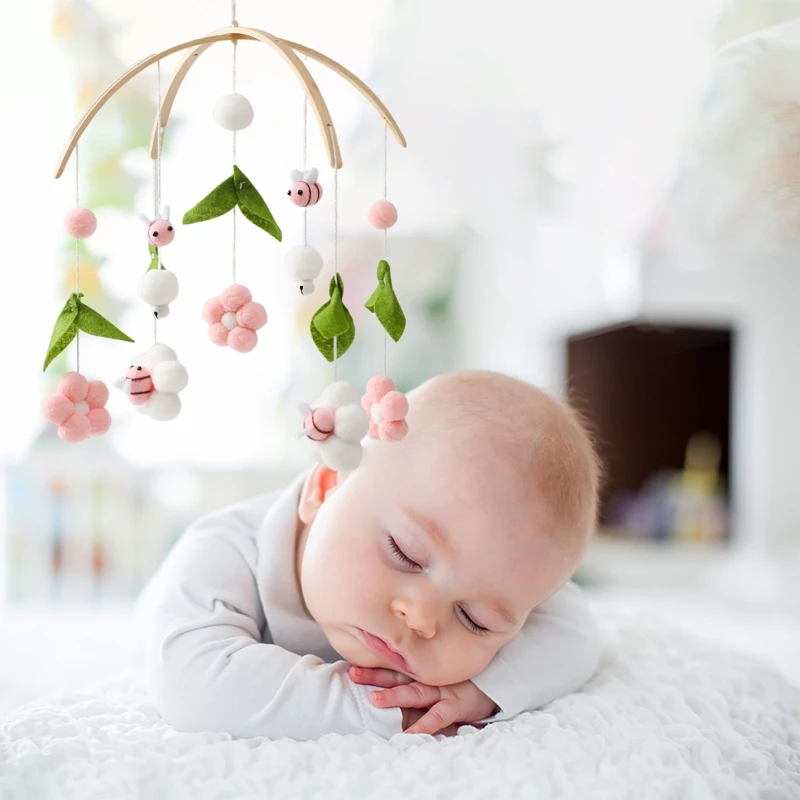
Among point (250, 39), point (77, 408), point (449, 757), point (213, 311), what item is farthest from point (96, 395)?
point (449, 757)

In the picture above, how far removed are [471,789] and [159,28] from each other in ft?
4.71

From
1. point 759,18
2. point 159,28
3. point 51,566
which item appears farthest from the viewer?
point 51,566

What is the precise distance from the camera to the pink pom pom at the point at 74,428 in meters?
0.73

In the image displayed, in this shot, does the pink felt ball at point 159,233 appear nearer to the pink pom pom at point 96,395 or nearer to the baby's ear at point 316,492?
the pink pom pom at point 96,395

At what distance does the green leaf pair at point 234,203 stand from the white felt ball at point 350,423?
0.54ft

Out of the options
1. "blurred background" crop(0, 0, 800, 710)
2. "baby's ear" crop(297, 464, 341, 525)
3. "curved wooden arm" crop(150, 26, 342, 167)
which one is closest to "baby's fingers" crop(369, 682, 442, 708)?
"baby's ear" crop(297, 464, 341, 525)

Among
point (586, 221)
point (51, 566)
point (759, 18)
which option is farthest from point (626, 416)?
point (759, 18)

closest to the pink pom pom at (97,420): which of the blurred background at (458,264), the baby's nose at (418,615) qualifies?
the baby's nose at (418,615)

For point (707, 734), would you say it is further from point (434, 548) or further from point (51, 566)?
point (51, 566)

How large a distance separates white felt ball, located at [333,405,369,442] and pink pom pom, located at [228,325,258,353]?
0.10 m

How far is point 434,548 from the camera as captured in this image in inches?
33.6

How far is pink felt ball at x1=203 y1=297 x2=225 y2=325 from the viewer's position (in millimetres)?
758

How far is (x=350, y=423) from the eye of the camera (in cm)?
71

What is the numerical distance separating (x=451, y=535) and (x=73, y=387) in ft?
1.23
